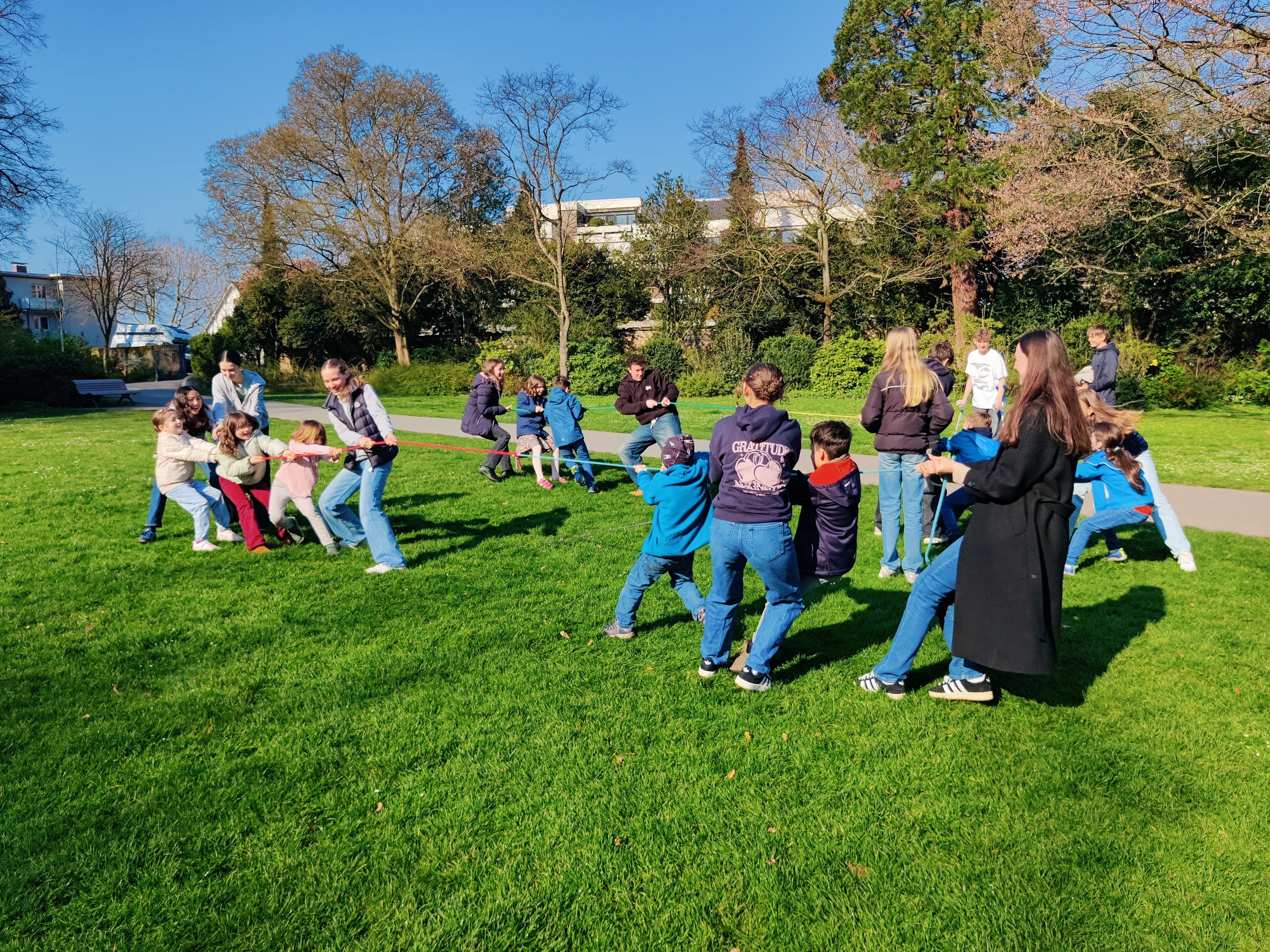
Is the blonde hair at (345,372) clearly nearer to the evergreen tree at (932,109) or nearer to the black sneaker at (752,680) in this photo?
the black sneaker at (752,680)

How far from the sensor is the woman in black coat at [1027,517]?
3449mm

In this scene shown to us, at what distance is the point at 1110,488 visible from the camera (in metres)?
6.36

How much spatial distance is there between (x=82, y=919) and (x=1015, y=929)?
3294mm

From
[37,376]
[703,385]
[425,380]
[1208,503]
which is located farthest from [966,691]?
[37,376]

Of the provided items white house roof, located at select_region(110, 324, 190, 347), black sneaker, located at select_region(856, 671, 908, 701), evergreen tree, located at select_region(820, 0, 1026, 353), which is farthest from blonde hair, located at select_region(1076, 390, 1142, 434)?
white house roof, located at select_region(110, 324, 190, 347)

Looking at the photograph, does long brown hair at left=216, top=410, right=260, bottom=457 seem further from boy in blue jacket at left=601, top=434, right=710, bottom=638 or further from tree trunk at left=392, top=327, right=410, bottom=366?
tree trunk at left=392, top=327, right=410, bottom=366

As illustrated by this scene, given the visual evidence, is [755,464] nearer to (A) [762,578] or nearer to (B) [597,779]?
(A) [762,578]

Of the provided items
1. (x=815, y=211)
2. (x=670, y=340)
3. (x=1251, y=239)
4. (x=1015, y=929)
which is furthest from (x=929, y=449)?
(x=815, y=211)

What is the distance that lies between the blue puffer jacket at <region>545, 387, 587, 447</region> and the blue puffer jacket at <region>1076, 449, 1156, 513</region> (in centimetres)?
591

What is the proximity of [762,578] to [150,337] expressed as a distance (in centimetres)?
5509

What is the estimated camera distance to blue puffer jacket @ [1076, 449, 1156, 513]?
625 cm

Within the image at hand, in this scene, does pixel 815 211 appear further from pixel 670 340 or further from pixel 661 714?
pixel 661 714

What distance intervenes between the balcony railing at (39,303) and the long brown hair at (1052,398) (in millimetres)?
86788

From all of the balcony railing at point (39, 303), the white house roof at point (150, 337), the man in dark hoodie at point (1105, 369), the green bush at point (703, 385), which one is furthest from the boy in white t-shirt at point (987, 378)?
the balcony railing at point (39, 303)
